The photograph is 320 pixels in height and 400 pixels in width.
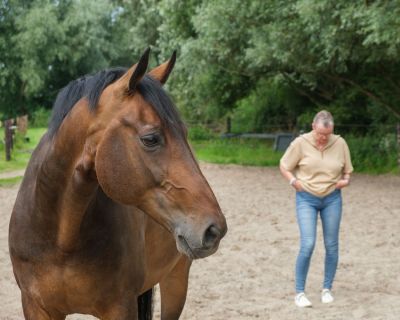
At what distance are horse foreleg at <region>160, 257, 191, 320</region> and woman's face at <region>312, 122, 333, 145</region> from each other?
6.12 feet

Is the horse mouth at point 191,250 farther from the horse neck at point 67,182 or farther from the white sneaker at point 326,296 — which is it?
the white sneaker at point 326,296

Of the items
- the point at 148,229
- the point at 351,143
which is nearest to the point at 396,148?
the point at 351,143

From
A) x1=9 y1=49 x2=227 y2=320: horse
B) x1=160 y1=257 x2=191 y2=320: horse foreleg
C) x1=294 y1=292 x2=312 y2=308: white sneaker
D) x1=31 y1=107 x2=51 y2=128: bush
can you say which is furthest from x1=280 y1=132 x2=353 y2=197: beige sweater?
x1=31 y1=107 x2=51 y2=128: bush

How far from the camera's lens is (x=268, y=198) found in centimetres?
1138

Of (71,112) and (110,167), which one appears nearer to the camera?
(110,167)

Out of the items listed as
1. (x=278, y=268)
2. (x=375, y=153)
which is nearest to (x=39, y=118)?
(x=375, y=153)

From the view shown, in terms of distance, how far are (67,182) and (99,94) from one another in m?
0.43

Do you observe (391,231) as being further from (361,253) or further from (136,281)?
(136,281)

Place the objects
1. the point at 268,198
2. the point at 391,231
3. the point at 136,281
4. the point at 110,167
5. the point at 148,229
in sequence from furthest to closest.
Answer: the point at 268,198 → the point at 391,231 → the point at 148,229 → the point at 136,281 → the point at 110,167

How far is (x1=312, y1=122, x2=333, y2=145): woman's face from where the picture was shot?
16.7ft

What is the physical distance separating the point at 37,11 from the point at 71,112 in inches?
1065

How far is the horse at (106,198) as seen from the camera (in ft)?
7.39

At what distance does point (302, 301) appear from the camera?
17.3ft

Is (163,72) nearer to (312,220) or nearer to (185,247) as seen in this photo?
(185,247)
